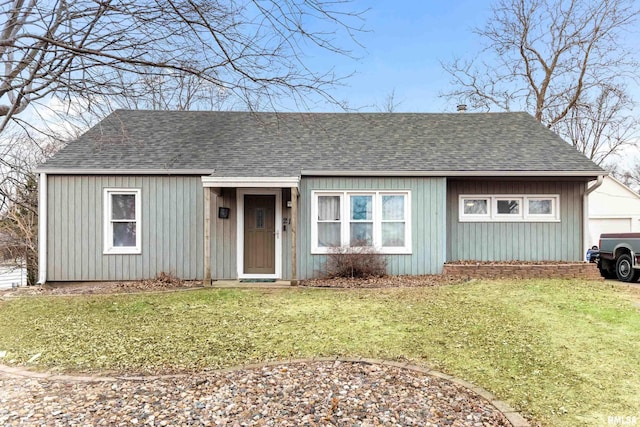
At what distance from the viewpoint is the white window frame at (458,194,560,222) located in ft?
32.7

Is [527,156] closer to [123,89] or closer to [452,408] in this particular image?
[452,408]

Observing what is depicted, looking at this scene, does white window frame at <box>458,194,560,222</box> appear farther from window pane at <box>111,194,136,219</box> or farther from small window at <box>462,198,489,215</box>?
window pane at <box>111,194,136,219</box>

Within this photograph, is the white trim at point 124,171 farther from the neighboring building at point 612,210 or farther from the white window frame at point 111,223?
the neighboring building at point 612,210

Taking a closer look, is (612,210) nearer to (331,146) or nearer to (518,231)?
(518,231)

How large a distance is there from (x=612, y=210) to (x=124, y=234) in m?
18.8

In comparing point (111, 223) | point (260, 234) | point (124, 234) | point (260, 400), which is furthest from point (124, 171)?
point (260, 400)

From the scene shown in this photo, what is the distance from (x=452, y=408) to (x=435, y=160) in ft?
24.9

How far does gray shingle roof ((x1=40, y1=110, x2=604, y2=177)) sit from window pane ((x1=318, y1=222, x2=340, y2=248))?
1372 millimetres

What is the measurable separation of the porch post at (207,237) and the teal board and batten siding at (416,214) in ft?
7.16

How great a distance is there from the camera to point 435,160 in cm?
971

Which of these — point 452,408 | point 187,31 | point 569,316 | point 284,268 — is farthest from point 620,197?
point 187,31

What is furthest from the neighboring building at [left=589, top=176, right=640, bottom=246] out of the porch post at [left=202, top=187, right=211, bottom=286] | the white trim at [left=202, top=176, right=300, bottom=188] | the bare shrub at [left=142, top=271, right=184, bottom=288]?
the bare shrub at [left=142, top=271, right=184, bottom=288]

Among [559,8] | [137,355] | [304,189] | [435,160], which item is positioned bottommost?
[137,355]

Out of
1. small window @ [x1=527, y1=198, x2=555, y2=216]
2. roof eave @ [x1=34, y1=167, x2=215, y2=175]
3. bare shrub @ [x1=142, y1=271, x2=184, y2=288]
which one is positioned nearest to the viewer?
bare shrub @ [x1=142, y1=271, x2=184, y2=288]
